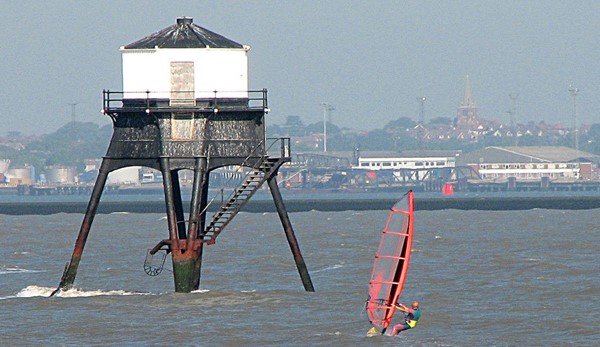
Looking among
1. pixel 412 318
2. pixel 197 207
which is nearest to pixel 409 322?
pixel 412 318

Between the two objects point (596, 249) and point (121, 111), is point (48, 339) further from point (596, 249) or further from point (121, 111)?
point (596, 249)

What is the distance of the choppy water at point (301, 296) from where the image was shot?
3809 centimetres

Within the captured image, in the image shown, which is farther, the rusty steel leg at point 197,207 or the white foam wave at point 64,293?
the white foam wave at point 64,293

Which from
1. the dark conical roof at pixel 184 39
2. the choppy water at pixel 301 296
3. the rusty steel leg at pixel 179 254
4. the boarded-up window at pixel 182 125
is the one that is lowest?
the choppy water at pixel 301 296

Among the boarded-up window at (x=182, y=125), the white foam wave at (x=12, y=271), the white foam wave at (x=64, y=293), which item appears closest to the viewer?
the boarded-up window at (x=182, y=125)

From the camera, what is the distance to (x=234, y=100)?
4600 centimetres

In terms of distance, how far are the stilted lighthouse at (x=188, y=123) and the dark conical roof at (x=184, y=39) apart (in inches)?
1.7

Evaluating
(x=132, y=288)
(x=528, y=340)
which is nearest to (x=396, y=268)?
(x=528, y=340)

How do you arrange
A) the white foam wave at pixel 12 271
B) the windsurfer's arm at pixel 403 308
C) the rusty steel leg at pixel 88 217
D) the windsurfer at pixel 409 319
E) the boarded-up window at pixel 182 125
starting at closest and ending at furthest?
the windsurfer at pixel 409 319 → the windsurfer's arm at pixel 403 308 → the boarded-up window at pixel 182 125 → the rusty steel leg at pixel 88 217 → the white foam wave at pixel 12 271

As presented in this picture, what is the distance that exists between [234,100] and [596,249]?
2941 cm

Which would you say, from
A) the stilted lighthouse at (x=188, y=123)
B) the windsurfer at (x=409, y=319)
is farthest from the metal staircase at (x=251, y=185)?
the windsurfer at (x=409, y=319)

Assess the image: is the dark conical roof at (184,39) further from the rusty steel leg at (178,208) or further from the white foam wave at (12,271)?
the white foam wave at (12,271)

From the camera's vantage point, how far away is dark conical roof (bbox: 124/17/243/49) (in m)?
46.2

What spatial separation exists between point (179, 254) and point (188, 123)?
4.15m
